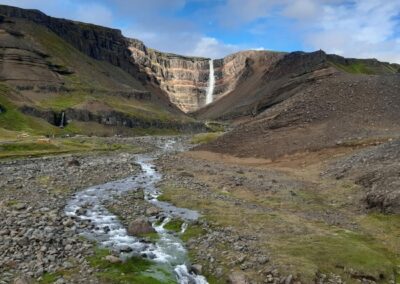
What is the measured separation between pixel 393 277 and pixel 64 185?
126ft

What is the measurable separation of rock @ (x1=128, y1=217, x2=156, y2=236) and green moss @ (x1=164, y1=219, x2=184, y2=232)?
65.0 inches

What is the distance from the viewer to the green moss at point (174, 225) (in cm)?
3712

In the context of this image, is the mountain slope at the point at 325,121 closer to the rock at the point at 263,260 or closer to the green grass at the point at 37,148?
the green grass at the point at 37,148

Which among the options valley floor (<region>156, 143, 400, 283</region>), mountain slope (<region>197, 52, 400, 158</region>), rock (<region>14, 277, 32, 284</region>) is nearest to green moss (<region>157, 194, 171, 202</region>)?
valley floor (<region>156, 143, 400, 283</region>)

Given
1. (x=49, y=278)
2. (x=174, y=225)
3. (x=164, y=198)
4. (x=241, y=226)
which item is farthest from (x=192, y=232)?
(x=164, y=198)

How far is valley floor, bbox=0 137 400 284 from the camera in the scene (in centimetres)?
2791

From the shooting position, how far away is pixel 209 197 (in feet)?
157

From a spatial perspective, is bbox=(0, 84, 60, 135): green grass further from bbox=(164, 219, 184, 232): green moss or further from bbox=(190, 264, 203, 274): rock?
bbox=(190, 264, 203, 274): rock

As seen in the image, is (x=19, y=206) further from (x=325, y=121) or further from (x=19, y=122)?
(x=19, y=122)

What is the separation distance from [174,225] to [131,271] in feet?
32.7

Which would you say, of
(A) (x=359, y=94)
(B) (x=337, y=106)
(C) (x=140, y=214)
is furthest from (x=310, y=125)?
(C) (x=140, y=214)

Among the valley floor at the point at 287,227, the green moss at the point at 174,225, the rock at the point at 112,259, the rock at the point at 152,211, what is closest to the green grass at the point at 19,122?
the valley floor at the point at 287,227

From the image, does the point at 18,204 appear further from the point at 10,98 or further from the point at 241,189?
the point at 10,98

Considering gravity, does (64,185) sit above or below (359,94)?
below
